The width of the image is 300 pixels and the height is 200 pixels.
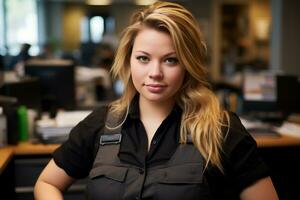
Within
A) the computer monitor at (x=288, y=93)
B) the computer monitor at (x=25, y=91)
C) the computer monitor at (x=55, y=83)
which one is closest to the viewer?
the computer monitor at (x=25, y=91)

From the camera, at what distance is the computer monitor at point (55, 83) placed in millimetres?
3199

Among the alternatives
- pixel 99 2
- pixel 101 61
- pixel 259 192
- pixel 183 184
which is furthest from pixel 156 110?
pixel 99 2

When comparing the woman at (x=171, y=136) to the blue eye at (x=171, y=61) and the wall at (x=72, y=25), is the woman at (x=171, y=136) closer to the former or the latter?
the blue eye at (x=171, y=61)

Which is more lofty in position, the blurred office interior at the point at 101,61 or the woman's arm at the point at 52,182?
the blurred office interior at the point at 101,61

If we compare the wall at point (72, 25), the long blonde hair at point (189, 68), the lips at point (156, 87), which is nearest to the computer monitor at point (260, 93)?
the long blonde hair at point (189, 68)

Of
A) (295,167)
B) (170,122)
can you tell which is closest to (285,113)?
(295,167)

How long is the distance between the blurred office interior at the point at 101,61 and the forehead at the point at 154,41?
927 mm

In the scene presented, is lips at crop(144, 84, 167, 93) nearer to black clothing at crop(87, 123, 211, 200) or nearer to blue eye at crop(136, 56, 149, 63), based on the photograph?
blue eye at crop(136, 56, 149, 63)

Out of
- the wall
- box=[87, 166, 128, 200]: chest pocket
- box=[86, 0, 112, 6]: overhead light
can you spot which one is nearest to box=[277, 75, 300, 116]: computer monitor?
box=[87, 166, 128, 200]: chest pocket

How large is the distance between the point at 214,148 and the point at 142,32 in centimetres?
49

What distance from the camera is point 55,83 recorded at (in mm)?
3217

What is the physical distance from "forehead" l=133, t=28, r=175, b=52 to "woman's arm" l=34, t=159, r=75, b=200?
0.60 meters

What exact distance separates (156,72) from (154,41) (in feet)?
0.38

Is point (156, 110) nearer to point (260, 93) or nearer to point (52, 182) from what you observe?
point (52, 182)
